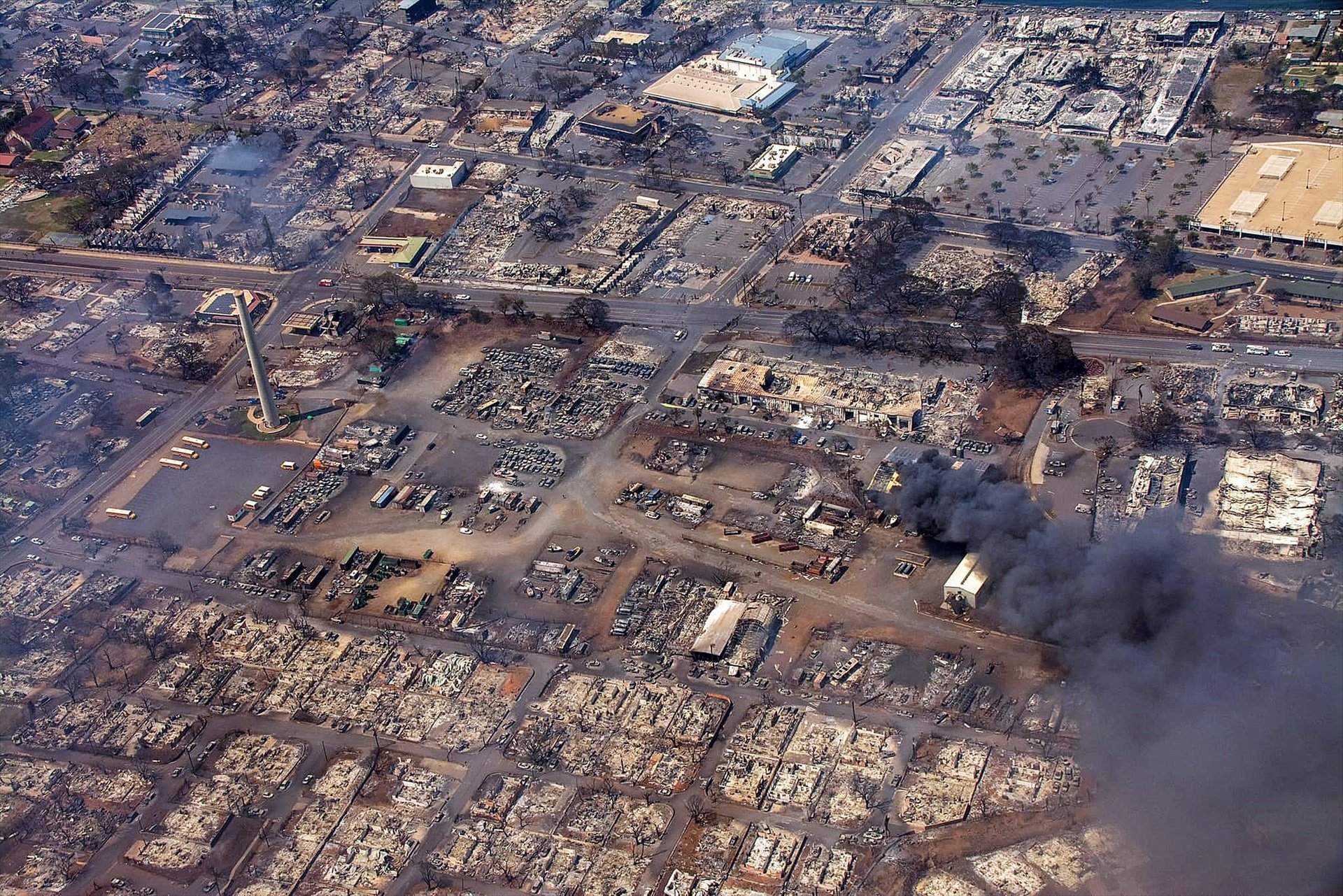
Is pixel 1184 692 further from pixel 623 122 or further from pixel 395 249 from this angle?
pixel 623 122

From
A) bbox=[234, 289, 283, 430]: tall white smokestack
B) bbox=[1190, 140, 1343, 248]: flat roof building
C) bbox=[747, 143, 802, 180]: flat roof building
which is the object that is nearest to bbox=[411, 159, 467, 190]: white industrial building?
bbox=[747, 143, 802, 180]: flat roof building

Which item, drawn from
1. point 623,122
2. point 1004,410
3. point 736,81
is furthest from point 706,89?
point 1004,410

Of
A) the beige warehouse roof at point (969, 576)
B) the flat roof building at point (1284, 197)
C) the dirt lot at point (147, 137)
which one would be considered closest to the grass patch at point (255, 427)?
the beige warehouse roof at point (969, 576)

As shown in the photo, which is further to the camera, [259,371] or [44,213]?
[44,213]

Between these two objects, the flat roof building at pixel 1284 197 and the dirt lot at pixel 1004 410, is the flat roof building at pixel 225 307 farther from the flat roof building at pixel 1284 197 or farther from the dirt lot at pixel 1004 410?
the flat roof building at pixel 1284 197

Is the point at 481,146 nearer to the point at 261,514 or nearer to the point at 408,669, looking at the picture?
the point at 261,514
